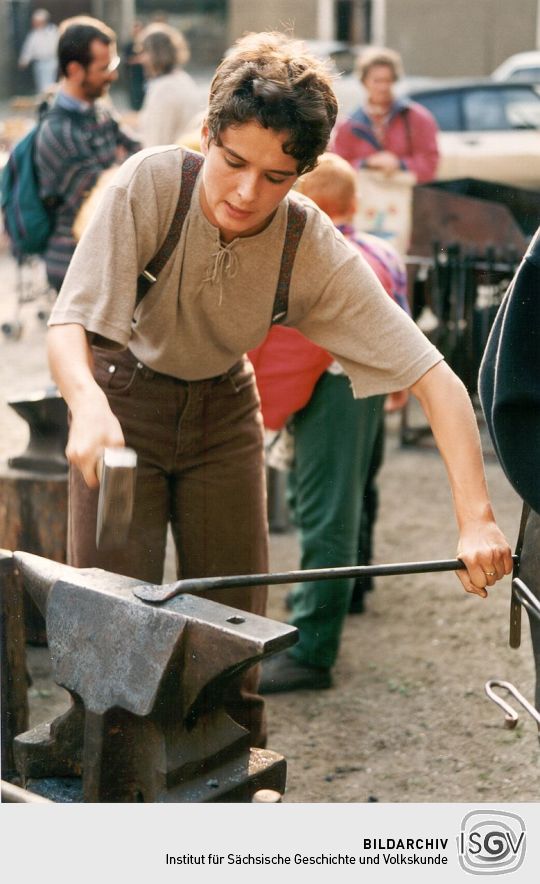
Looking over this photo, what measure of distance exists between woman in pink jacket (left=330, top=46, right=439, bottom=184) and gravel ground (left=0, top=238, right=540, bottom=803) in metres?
2.14

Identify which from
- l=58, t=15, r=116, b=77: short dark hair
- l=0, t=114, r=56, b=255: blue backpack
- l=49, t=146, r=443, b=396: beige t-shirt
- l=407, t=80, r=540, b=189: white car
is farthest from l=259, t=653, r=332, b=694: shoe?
l=407, t=80, r=540, b=189: white car

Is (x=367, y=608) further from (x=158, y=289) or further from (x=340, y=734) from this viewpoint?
(x=158, y=289)

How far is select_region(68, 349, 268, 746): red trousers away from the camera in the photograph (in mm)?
2273

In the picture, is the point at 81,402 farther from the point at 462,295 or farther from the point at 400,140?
the point at 400,140

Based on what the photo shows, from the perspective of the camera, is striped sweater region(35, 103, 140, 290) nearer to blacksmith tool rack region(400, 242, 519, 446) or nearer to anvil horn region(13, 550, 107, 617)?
blacksmith tool rack region(400, 242, 519, 446)

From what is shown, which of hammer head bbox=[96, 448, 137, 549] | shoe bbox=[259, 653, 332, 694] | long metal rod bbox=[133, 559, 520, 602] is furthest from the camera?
shoe bbox=[259, 653, 332, 694]

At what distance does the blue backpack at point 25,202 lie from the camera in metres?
4.61

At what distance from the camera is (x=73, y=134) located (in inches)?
180

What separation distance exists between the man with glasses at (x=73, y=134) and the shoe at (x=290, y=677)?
1.93 meters

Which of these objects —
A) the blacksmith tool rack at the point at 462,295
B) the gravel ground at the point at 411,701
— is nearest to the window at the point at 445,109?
the blacksmith tool rack at the point at 462,295

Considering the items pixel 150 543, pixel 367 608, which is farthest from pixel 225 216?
pixel 367 608

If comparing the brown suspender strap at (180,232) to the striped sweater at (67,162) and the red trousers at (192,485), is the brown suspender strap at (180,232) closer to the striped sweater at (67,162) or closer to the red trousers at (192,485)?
the red trousers at (192,485)

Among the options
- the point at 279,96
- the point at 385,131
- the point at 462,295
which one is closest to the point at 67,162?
the point at 462,295
